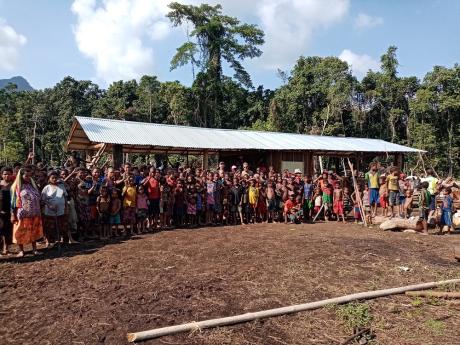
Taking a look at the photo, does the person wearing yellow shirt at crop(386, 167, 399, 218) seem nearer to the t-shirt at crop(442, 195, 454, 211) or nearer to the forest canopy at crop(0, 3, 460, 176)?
the t-shirt at crop(442, 195, 454, 211)

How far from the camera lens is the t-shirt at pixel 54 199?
812cm

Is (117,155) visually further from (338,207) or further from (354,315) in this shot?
(354,315)

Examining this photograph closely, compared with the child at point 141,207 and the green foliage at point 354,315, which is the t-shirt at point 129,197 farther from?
the green foliage at point 354,315

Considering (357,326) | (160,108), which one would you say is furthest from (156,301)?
(160,108)

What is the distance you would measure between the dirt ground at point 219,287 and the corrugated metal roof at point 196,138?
6.91 metres

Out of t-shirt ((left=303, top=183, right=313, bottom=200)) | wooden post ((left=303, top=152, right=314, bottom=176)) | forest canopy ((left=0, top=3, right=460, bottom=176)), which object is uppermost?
forest canopy ((left=0, top=3, right=460, bottom=176))

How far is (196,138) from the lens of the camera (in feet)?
58.6

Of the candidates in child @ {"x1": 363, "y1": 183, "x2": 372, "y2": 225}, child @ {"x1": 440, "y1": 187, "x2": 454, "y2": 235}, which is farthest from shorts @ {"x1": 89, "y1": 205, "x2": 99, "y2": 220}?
child @ {"x1": 440, "y1": 187, "x2": 454, "y2": 235}

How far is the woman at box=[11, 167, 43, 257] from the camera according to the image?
24.1 feet

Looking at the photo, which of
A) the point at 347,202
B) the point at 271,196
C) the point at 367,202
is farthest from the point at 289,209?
the point at 347,202

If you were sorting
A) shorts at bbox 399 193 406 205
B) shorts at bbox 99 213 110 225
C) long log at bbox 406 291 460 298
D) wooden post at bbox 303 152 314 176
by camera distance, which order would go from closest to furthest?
long log at bbox 406 291 460 298
shorts at bbox 99 213 110 225
shorts at bbox 399 193 406 205
wooden post at bbox 303 152 314 176

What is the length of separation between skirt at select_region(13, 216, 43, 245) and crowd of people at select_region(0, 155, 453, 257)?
17mm

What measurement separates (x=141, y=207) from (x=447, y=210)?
8.52 m

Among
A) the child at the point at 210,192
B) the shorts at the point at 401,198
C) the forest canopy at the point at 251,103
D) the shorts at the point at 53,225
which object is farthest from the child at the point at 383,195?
the forest canopy at the point at 251,103
